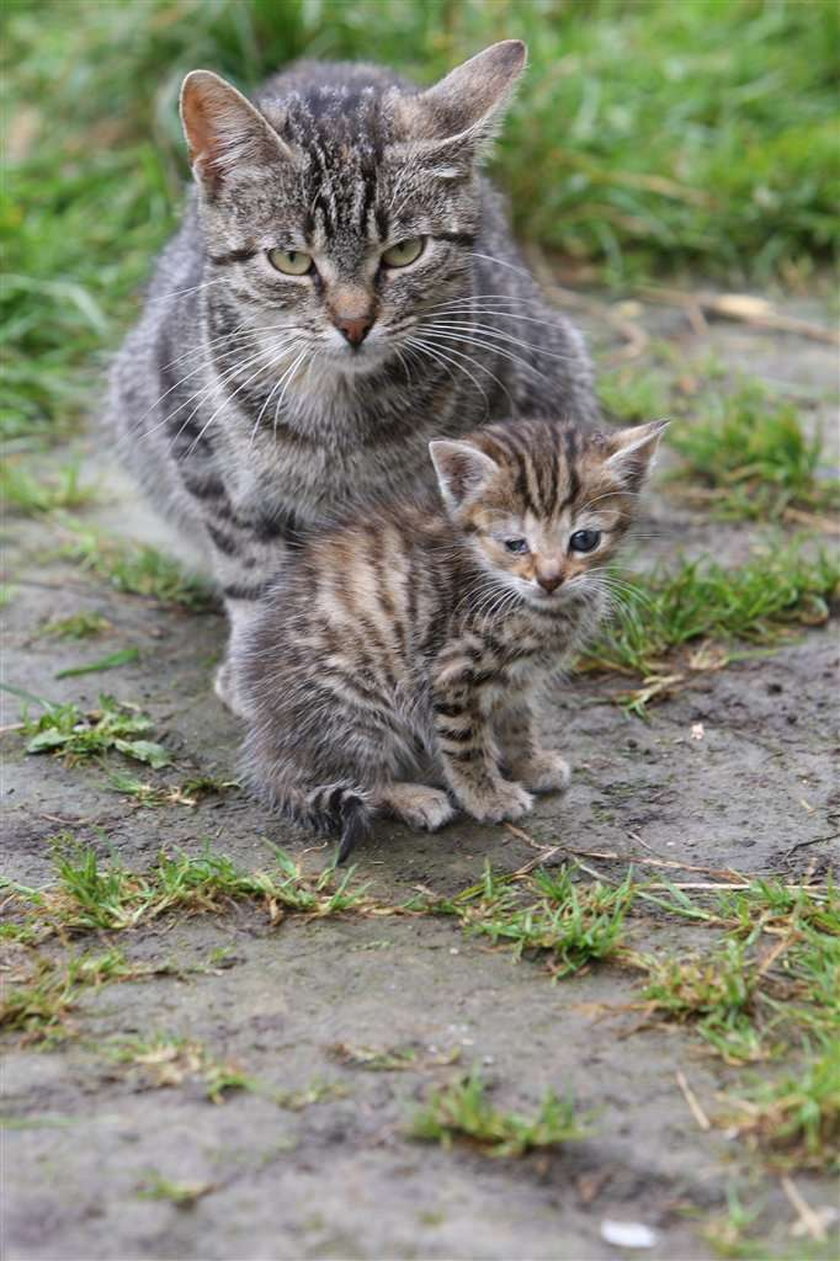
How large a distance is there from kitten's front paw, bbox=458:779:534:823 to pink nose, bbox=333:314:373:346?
1.19m

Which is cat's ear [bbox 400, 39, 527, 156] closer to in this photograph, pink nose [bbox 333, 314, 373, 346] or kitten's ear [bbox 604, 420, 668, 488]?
pink nose [bbox 333, 314, 373, 346]

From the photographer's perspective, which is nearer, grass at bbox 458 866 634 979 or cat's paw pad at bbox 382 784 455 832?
grass at bbox 458 866 634 979

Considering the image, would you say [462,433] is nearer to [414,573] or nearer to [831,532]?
[414,573]

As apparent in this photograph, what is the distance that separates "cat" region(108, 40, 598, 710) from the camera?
13.7 feet

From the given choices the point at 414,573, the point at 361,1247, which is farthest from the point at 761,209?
the point at 361,1247

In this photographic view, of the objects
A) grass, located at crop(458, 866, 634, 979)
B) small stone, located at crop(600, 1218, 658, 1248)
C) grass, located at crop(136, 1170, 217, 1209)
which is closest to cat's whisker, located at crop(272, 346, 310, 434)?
grass, located at crop(458, 866, 634, 979)

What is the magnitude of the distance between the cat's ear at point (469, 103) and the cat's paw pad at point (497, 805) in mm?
1703

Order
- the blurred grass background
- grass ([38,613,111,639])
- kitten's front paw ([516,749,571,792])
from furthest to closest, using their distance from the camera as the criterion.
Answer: the blurred grass background, grass ([38,613,111,639]), kitten's front paw ([516,749,571,792])

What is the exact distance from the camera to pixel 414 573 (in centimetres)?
417

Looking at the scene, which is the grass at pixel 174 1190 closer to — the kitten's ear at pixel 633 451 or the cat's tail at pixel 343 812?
the cat's tail at pixel 343 812

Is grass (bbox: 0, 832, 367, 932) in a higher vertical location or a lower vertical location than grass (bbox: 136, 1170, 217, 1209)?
lower

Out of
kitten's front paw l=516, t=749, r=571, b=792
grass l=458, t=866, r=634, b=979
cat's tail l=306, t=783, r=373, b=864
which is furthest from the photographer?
kitten's front paw l=516, t=749, r=571, b=792

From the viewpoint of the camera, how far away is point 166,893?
3711 millimetres

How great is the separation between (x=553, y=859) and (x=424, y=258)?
1595mm
